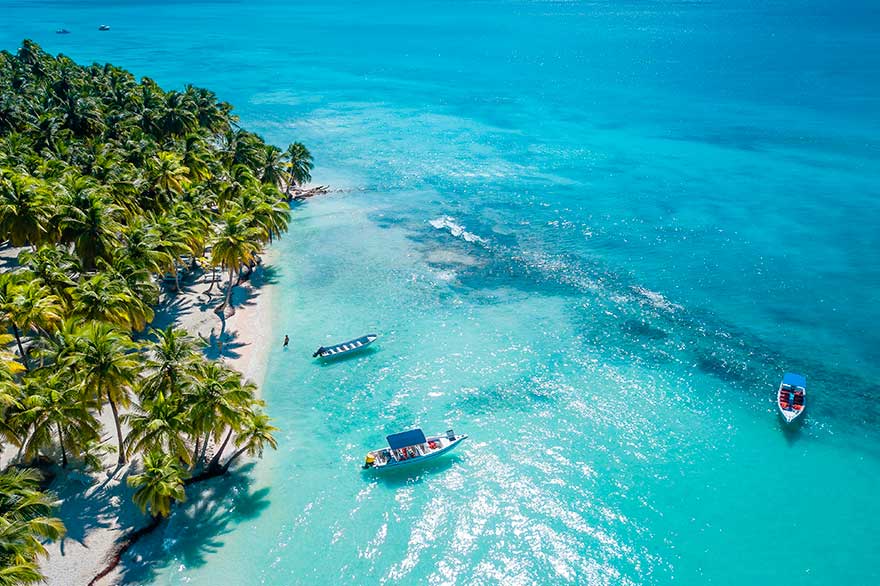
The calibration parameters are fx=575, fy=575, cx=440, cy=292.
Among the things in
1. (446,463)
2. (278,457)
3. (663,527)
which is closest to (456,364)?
(446,463)

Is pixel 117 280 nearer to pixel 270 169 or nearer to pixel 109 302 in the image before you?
pixel 109 302

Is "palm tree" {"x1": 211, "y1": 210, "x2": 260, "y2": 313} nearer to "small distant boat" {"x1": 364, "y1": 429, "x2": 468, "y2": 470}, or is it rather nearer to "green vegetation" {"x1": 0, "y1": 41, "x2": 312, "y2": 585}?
"green vegetation" {"x1": 0, "y1": 41, "x2": 312, "y2": 585}

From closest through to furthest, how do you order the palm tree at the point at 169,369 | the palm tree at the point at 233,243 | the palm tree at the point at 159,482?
1. the palm tree at the point at 159,482
2. the palm tree at the point at 169,369
3. the palm tree at the point at 233,243

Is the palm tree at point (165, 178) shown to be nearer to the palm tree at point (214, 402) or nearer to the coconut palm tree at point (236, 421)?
the palm tree at point (214, 402)

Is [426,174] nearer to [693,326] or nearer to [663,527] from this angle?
[693,326]

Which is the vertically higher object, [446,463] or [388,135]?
[388,135]

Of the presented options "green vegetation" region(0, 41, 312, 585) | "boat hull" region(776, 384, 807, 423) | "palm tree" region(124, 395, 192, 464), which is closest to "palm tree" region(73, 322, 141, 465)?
"green vegetation" region(0, 41, 312, 585)

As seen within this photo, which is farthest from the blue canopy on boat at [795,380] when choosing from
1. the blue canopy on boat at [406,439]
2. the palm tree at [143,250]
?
the palm tree at [143,250]
